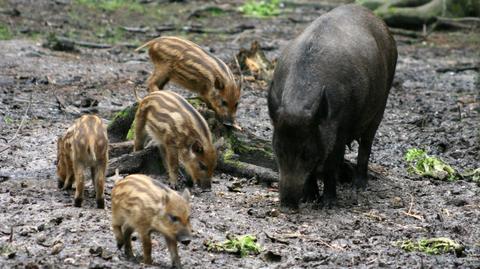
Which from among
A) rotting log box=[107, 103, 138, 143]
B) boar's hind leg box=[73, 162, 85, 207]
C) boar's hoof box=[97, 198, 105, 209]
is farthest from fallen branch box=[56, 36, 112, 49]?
boar's hoof box=[97, 198, 105, 209]

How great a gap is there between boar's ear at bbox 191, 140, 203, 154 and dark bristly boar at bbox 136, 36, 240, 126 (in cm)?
109

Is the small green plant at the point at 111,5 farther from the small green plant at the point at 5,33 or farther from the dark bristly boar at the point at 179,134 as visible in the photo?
the dark bristly boar at the point at 179,134

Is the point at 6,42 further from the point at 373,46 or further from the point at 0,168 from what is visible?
the point at 373,46

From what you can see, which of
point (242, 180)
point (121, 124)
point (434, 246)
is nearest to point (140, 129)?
point (121, 124)

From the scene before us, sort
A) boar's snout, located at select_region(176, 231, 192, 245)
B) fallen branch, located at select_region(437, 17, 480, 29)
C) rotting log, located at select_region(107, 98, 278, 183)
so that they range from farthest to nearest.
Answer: fallen branch, located at select_region(437, 17, 480, 29) < rotting log, located at select_region(107, 98, 278, 183) < boar's snout, located at select_region(176, 231, 192, 245)

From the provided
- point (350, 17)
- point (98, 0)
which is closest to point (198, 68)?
point (350, 17)

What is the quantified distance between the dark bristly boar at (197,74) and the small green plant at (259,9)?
1113cm

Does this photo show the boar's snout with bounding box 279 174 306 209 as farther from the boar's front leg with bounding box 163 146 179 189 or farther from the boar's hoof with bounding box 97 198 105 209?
the boar's hoof with bounding box 97 198 105 209

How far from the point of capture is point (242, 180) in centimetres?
888

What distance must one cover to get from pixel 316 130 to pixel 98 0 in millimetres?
13394

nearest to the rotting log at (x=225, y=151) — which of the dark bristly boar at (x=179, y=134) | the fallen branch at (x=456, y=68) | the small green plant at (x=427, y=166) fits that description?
Result: the dark bristly boar at (x=179, y=134)

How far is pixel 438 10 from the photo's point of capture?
1889cm

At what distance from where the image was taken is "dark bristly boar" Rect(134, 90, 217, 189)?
318 inches

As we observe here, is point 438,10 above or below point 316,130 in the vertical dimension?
below
